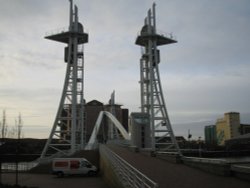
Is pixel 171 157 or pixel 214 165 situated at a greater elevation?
pixel 171 157

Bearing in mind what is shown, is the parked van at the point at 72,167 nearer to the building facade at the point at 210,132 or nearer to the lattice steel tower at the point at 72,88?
the lattice steel tower at the point at 72,88

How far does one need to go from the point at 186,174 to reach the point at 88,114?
5193 inches

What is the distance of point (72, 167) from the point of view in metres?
43.2

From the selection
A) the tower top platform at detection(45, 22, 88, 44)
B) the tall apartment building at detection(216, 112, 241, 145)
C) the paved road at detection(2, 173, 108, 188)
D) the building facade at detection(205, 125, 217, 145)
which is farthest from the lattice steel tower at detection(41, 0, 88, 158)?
the building facade at detection(205, 125, 217, 145)

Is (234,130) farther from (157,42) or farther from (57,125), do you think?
(57,125)

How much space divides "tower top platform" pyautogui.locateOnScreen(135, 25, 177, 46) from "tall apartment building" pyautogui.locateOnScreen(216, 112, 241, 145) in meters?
70.3

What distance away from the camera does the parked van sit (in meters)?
43.0

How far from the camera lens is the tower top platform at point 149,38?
62281 mm

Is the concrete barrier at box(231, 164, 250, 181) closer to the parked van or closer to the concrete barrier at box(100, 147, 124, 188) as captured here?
the concrete barrier at box(100, 147, 124, 188)

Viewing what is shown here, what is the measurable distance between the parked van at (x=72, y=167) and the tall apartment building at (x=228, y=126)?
297 ft

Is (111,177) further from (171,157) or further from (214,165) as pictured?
(214,165)

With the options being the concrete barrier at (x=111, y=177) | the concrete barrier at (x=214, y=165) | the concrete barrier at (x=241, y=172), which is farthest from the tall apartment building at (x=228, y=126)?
the concrete barrier at (x=241, y=172)

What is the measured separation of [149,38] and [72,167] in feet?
89.8

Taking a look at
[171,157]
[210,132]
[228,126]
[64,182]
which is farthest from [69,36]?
[210,132]
